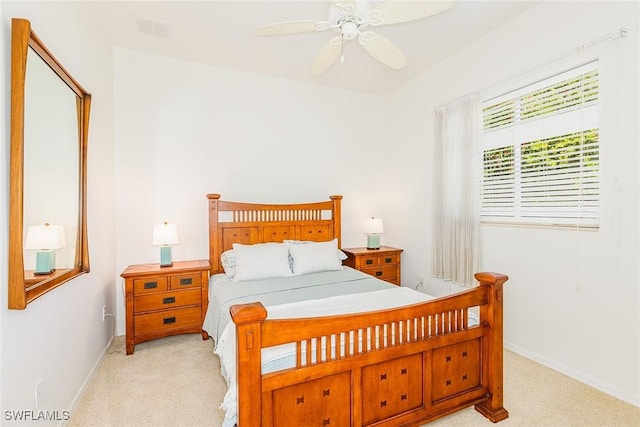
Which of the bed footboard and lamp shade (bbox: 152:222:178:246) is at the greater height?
lamp shade (bbox: 152:222:178:246)

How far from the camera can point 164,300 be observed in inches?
116

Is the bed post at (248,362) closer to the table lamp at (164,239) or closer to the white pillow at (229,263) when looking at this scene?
the white pillow at (229,263)

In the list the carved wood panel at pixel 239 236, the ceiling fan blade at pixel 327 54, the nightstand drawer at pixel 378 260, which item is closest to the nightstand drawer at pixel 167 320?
the carved wood panel at pixel 239 236

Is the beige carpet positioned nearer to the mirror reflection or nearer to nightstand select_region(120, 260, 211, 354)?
nightstand select_region(120, 260, 211, 354)

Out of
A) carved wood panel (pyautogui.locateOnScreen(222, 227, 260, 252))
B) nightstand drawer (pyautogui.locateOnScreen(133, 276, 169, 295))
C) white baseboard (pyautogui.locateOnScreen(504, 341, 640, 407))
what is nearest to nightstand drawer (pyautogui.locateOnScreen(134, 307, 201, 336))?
nightstand drawer (pyautogui.locateOnScreen(133, 276, 169, 295))

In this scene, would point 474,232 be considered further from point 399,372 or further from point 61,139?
point 61,139

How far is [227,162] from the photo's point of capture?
12.0ft

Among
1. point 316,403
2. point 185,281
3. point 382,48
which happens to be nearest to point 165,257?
point 185,281

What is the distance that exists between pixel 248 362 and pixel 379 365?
2.31 ft

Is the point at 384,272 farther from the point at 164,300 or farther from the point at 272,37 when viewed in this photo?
the point at 272,37

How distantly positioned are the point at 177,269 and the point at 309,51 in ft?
8.36

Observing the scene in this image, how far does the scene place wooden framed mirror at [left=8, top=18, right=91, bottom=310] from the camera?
55.0 inches

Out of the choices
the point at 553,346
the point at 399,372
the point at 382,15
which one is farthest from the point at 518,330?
the point at 382,15

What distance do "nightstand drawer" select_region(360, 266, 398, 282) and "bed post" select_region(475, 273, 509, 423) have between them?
1997 millimetres
